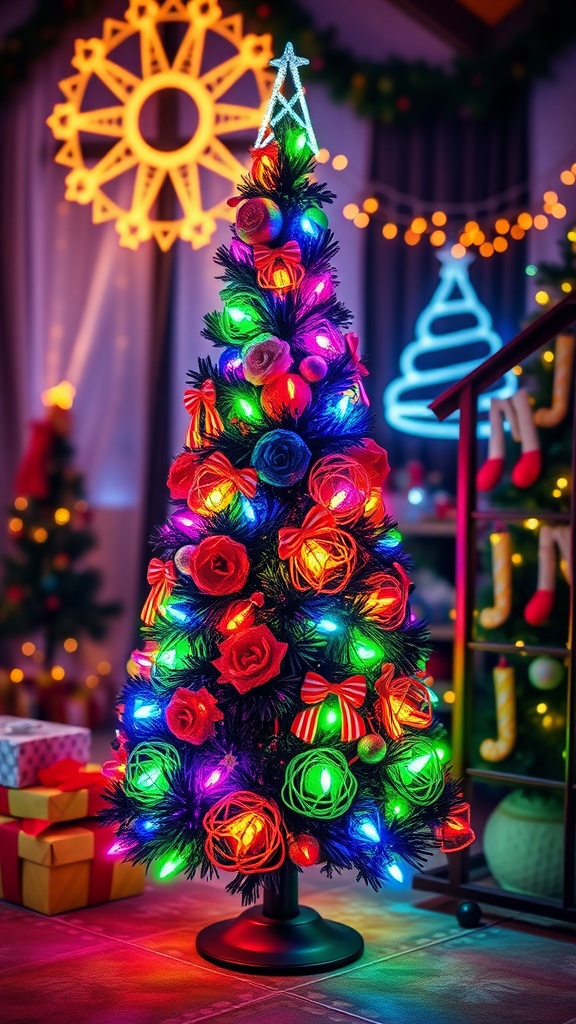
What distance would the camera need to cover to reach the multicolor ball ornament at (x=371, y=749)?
2.54 metres

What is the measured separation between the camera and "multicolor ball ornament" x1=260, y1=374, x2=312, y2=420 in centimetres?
259

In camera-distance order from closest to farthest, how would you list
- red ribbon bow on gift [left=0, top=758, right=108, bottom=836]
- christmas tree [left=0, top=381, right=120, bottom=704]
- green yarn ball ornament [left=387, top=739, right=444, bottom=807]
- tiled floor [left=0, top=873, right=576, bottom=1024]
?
tiled floor [left=0, top=873, right=576, bottom=1024] → green yarn ball ornament [left=387, top=739, right=444, bottom=807] → red ribbon bow on gift [left=0, top=758, right=108, bottom=836] → christmas tree [left=0, top=381, right=120, bottom=704]

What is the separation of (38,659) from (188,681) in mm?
3436

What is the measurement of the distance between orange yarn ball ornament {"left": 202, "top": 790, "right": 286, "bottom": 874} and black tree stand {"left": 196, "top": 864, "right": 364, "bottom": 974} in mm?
217

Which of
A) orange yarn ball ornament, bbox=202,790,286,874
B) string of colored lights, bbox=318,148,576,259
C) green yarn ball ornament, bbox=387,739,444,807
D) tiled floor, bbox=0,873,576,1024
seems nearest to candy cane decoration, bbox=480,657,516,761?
tiled floor, bbox=0,873,576,1024

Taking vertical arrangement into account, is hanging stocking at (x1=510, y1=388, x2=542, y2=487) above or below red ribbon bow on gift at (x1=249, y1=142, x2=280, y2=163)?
below

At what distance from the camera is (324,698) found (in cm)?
252

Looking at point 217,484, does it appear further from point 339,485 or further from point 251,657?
point 251,657

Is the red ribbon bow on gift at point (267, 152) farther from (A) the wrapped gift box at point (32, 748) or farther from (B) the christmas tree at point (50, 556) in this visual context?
(B) the christmas tree at point (50, 556)

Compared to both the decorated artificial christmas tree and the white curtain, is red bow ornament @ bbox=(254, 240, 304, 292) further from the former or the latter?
the white curtain

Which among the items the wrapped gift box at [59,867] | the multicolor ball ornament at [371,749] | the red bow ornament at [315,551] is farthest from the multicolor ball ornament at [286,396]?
the wrapped gift box at [59,867]

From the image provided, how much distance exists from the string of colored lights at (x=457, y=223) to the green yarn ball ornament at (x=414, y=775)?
2917mm

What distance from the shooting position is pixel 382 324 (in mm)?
5324

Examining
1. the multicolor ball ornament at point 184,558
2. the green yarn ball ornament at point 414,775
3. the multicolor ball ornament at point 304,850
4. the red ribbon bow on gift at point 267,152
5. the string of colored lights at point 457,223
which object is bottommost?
the multicolor ball ornament at point 304,850
